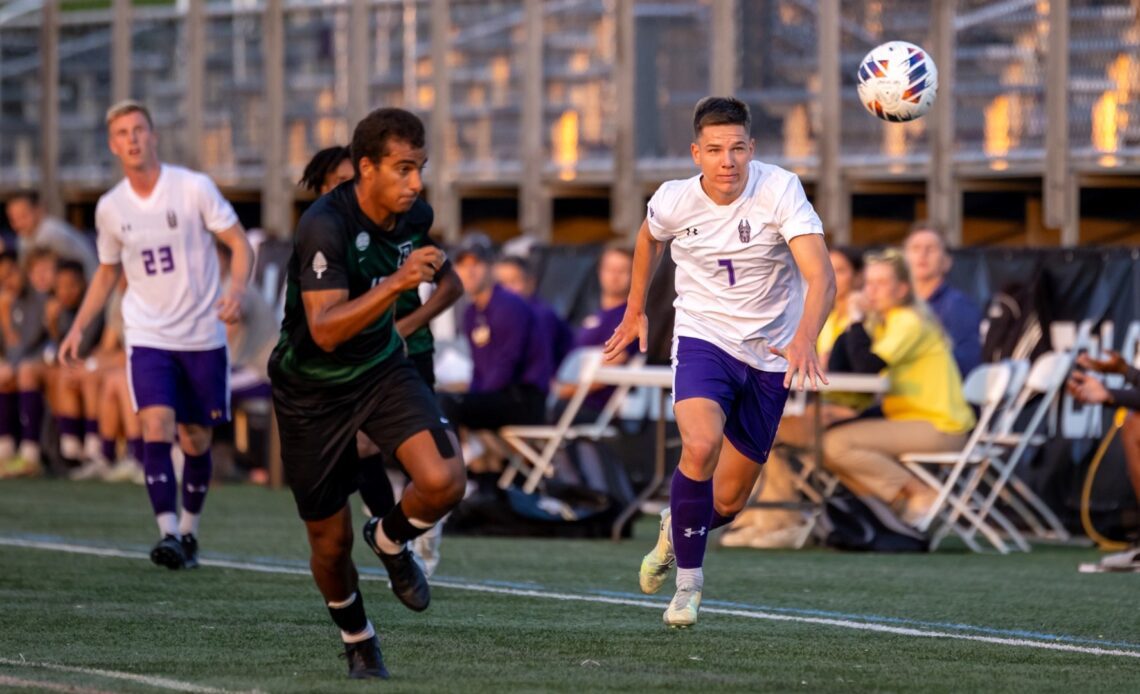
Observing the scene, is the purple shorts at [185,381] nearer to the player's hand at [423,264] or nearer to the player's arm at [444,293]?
the player's arm at [444,293]

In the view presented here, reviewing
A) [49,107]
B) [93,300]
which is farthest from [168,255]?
[49,107]

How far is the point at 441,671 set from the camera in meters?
6.81

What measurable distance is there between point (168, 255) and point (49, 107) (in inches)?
589

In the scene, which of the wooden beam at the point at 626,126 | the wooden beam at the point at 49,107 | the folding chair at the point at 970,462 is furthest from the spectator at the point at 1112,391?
the wooden beam at the point at 49,107

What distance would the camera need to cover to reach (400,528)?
23.2ft

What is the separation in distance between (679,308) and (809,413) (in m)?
4.62

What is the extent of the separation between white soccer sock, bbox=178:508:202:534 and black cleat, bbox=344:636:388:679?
4.06 m

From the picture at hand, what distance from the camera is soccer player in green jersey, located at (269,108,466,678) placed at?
661 centimetres

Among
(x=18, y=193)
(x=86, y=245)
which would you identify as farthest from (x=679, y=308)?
(x=18, y=193)

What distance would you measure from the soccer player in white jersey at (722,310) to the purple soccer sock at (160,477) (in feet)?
10.2

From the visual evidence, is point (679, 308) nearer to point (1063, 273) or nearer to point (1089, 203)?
point (1063, 273)

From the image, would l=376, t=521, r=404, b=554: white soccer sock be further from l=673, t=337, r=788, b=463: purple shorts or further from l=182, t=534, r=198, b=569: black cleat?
l=182, t=534, r=198, b=569: black cleat

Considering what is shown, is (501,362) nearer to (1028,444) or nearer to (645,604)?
A: (1028,444)

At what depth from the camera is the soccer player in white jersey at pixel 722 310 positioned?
→ 8.17m
